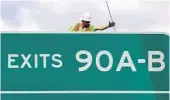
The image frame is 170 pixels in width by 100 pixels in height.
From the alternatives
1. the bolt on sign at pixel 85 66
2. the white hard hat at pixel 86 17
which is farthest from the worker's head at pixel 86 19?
the bolt on sign at pixel 85 66

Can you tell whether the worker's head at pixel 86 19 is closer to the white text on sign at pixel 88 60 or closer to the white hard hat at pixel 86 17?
the white hard hat at pixel 86 17

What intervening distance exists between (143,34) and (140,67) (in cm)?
13

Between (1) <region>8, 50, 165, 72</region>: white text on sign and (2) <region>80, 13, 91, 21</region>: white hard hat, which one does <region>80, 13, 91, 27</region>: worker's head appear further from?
(1) <region>8, 50, 165, 72</region>: white text on sign

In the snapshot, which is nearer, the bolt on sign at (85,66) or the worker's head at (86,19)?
the bolt on sign at (85,66)

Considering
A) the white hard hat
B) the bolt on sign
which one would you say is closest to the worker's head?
the white hard hat

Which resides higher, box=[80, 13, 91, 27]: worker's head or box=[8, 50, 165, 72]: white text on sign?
box=[80, 13, 91, 27]: worker's head

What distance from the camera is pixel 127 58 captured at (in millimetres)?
1846

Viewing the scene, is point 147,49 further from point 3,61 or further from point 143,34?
point 3,61

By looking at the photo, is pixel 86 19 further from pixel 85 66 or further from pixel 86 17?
pixel 85 66

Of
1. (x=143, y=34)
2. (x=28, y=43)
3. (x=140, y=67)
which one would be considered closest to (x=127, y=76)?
(x=140, y=67)

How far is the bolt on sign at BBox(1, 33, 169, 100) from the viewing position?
6.07ft

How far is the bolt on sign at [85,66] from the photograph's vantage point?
1851mm

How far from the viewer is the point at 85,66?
1.87 m

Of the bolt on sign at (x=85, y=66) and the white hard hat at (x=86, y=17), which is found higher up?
the white hard hat at (x=86, y=17)
